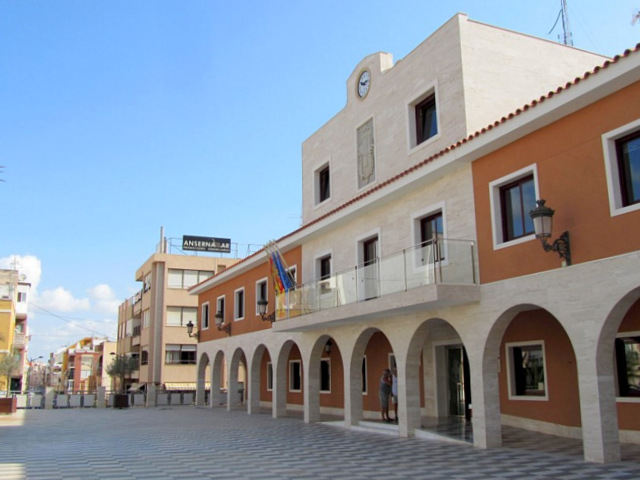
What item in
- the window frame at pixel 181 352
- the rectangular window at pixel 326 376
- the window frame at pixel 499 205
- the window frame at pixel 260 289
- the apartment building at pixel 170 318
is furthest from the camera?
the window frame at pixel 181 352

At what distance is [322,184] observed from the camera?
2375 cm

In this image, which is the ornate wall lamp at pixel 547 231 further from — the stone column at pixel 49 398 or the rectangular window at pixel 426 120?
the stone column at pixel 49 398

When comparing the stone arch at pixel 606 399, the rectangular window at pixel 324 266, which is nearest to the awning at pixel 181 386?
the rectangular window at pixel 324 266

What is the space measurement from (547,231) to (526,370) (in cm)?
519

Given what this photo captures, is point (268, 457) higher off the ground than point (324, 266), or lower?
lower

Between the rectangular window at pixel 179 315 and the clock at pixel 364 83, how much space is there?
31.2 m

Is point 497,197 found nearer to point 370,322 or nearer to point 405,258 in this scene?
point 405,258

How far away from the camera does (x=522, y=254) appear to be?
12.1m

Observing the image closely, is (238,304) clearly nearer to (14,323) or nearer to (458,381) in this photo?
(458,381)

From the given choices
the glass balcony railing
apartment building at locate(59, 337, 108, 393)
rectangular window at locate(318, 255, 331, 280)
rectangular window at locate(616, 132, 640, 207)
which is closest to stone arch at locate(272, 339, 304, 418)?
rectangular window at locate(318, 255, 331, 280)

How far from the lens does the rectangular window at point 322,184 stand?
2345cm

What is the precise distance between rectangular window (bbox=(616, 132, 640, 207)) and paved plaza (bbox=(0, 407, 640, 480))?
4166mm

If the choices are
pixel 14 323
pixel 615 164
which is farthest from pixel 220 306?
pixel 14 323

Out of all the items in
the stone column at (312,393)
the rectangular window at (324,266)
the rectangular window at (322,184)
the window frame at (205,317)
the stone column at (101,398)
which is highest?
the rectangular window at (322,184)
